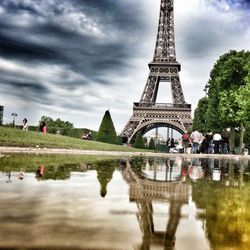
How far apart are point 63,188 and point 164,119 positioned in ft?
182

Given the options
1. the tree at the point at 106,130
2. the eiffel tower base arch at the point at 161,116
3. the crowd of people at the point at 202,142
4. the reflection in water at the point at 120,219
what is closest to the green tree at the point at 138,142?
the eiffel tower base arch at the point at 161,116

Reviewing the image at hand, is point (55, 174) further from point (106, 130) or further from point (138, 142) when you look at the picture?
point (138, 142)

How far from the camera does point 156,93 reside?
66.6 m

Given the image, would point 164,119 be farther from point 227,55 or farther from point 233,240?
point 233,240

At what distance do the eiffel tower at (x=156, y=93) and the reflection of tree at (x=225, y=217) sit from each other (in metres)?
49.7

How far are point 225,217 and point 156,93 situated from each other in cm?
6403

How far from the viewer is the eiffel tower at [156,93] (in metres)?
58.5

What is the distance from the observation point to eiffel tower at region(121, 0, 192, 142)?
5853 centimetres

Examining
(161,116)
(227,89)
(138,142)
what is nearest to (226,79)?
(227,89)

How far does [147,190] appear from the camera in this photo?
15.9ft

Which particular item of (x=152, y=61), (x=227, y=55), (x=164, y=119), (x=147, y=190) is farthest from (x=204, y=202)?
(x=152, y=61)

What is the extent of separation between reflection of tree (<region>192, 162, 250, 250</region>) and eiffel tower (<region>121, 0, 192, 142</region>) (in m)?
49.7

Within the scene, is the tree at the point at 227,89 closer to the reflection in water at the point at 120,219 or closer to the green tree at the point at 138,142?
the green tree at the point at 138,142

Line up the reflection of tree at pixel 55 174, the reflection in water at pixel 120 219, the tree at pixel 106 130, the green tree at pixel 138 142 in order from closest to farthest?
the reflection in water at pixel 120 219 → the reflection of tree at pixel 55 174 → the tree at pixel 106 130 → the green tree at pixel 138 142
